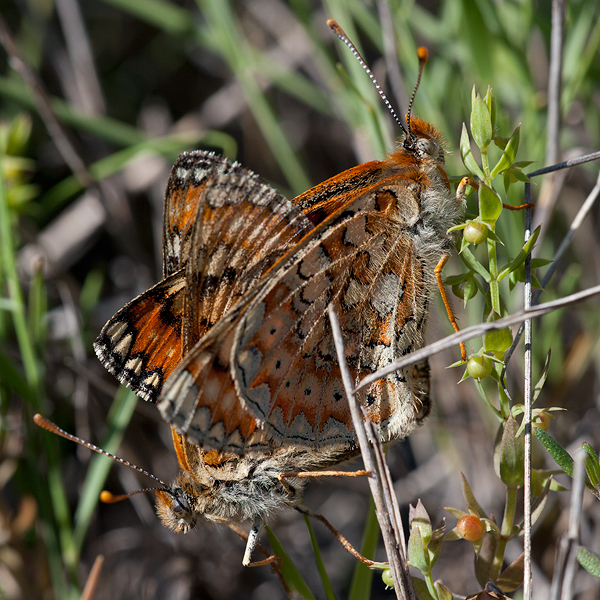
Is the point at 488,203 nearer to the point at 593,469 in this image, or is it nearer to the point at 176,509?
the point at 593,469

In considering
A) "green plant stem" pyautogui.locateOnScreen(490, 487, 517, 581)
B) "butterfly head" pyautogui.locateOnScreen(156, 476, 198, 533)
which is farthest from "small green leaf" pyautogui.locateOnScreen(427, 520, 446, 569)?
"butterfly head" pyautogui.locateOnScreen(156, 476, 198, 533)

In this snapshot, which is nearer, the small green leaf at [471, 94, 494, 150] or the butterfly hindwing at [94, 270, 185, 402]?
the small green leaf at [471, 94, 494, 150]

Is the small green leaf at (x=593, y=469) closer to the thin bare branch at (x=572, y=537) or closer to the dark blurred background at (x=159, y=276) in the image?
the thin bare branch at (x=572, y=537)

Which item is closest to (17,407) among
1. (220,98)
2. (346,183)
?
(346,183)

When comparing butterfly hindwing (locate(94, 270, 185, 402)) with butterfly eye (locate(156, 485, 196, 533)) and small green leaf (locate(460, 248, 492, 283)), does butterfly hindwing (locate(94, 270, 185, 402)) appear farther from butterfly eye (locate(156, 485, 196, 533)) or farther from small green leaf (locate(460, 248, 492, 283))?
small green leaf (locate(460, 248, 492, 283))

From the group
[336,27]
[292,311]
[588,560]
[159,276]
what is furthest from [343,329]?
[159,276]

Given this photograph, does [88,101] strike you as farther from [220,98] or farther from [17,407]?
[17,407]

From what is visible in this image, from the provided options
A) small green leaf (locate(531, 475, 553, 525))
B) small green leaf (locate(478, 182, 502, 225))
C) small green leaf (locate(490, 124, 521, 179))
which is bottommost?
small green leaf (locate(531, 475, 553, 525))

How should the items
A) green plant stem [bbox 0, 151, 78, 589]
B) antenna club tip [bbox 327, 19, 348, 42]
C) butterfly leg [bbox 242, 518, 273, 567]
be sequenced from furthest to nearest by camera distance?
green plant stem [bbox 0, 151, 78, 589] → antenna club tip [bbox 327, 19, 348, 42] → butterfly leg [bbox 242, 518, 273, 567]
